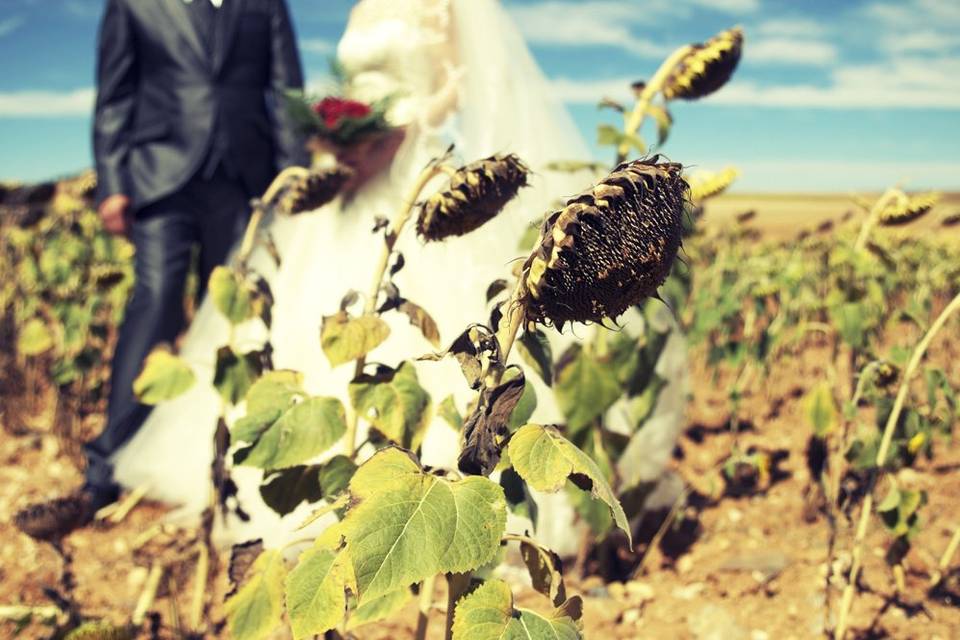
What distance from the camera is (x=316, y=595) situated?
0.88 m

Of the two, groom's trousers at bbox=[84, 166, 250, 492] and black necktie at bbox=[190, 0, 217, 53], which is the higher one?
black necktie at bbox=[190, 0, 217, 53]

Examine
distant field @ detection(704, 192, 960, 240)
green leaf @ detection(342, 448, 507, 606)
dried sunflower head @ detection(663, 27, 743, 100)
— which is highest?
dried sunflower head @ detection(663, 27, 743, 100)

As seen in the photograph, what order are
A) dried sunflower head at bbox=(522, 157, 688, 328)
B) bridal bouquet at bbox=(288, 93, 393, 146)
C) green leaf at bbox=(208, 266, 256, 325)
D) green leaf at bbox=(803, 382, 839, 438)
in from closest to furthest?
dried sunflower head at bbox=(522, 157, 688, 328), green leaf at bbox=(208, 266, 256, 325), green leaf at bbox=(803, 382, 839, 438), bridal bouquet at bbox=(288, 93, 393, 146)

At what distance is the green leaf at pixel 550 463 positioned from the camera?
2.56ft

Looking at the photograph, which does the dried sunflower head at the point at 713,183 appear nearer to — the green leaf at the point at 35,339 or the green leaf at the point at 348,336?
the green leaf at the point at 348,336

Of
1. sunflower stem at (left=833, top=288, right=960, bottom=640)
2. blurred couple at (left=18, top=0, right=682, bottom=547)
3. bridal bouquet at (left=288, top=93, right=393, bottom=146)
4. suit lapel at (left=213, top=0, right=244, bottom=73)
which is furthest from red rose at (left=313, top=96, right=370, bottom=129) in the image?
sunflower stem at (left=833, top=288, right=960, bottom=640)

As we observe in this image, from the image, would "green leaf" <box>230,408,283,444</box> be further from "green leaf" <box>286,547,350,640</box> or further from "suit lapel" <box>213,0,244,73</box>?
"suit lapel" <box>213,0,244,73</box>

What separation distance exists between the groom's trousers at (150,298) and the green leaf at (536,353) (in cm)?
218

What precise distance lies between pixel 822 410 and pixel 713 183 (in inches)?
24.9

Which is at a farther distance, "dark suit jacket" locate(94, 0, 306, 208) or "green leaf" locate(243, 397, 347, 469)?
"dark suit jacket" locate(94, 0, 306, 208)

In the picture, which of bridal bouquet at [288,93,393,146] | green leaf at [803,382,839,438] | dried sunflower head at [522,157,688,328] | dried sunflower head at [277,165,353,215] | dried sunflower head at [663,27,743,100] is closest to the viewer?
dried sunflower head at [522,157,688,328]

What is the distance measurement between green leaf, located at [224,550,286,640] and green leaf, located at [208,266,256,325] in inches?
18.2

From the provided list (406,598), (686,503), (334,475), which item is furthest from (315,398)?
(686,503)

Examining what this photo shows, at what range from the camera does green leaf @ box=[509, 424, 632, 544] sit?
30.8 inches
